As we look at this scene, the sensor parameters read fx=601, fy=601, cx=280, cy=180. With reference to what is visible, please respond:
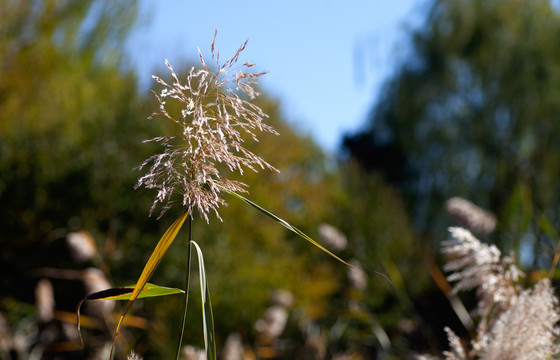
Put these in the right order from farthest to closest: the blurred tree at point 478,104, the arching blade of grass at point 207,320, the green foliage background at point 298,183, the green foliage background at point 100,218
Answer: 1. the blurred tree at point 478,104
2. the green foliage background at point 100,218
3. the green foliage background at point 298,183
4. the arching blade of grass at point 207,320

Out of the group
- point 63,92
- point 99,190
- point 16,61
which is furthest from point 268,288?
point 16,61

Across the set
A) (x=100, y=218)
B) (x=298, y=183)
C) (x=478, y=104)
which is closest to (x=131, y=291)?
(x=100, y=218)

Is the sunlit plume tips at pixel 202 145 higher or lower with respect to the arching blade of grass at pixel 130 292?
higher

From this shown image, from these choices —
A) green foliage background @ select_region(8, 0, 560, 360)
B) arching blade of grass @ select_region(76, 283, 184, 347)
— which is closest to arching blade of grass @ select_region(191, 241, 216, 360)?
arching blade of grass @ select_region(76, 283, 184, 347)

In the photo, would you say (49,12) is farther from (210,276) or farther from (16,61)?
(210,276)

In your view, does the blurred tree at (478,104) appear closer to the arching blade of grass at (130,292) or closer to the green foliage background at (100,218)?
the green foliage background at (100,218)

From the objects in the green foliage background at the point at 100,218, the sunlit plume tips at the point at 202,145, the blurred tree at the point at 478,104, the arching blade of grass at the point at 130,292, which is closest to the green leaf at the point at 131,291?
the arching blade of grass at the point at 130,292

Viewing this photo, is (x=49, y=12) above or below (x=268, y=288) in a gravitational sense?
above

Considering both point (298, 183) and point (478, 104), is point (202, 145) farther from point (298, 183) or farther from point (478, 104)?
point (478, 104)
